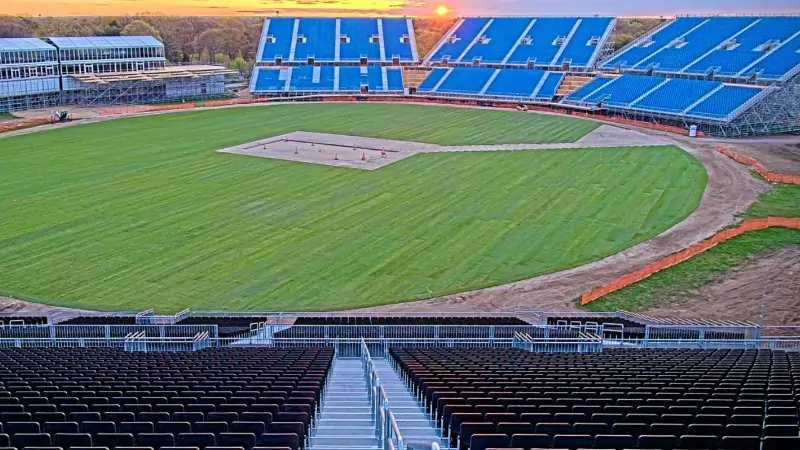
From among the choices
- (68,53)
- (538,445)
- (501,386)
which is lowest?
(501,386)

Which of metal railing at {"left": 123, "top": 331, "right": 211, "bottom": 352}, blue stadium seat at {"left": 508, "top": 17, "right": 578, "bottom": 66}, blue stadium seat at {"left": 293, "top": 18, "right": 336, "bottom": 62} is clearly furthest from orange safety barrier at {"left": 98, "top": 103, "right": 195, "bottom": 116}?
metal railing at {"left": 123, "top": 331, "right": 211, "bottom": 352}

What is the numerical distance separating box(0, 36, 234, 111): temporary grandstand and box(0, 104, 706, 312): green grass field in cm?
2060

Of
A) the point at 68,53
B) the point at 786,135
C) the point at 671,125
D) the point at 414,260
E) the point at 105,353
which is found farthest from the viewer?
the point at 68,53

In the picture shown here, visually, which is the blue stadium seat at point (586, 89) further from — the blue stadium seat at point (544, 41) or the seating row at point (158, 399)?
the seating row at point (158, 399)

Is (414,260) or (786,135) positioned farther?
(786,135)

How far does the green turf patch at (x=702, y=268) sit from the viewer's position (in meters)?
24.8

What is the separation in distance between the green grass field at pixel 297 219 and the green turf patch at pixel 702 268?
9.45 feet

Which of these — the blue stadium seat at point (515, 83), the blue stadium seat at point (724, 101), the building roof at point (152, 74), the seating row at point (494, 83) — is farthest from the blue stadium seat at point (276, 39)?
the blue stadium seat at point (724, 101)

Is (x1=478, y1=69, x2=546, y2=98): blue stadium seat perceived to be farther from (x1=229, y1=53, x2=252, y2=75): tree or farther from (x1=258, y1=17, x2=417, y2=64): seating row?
(x1=229, y1=53, x2=252, y2=75): tree

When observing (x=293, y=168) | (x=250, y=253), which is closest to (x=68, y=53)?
(x=293, y=168)

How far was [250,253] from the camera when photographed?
93.6 feet

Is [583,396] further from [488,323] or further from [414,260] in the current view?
[414,260]

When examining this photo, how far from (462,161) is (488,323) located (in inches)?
1096

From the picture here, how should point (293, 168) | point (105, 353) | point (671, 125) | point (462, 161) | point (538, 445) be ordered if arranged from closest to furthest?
point (538, 445) < point (105, 353) < point (293, 168) < point (462, 161) < point (671, 125)
